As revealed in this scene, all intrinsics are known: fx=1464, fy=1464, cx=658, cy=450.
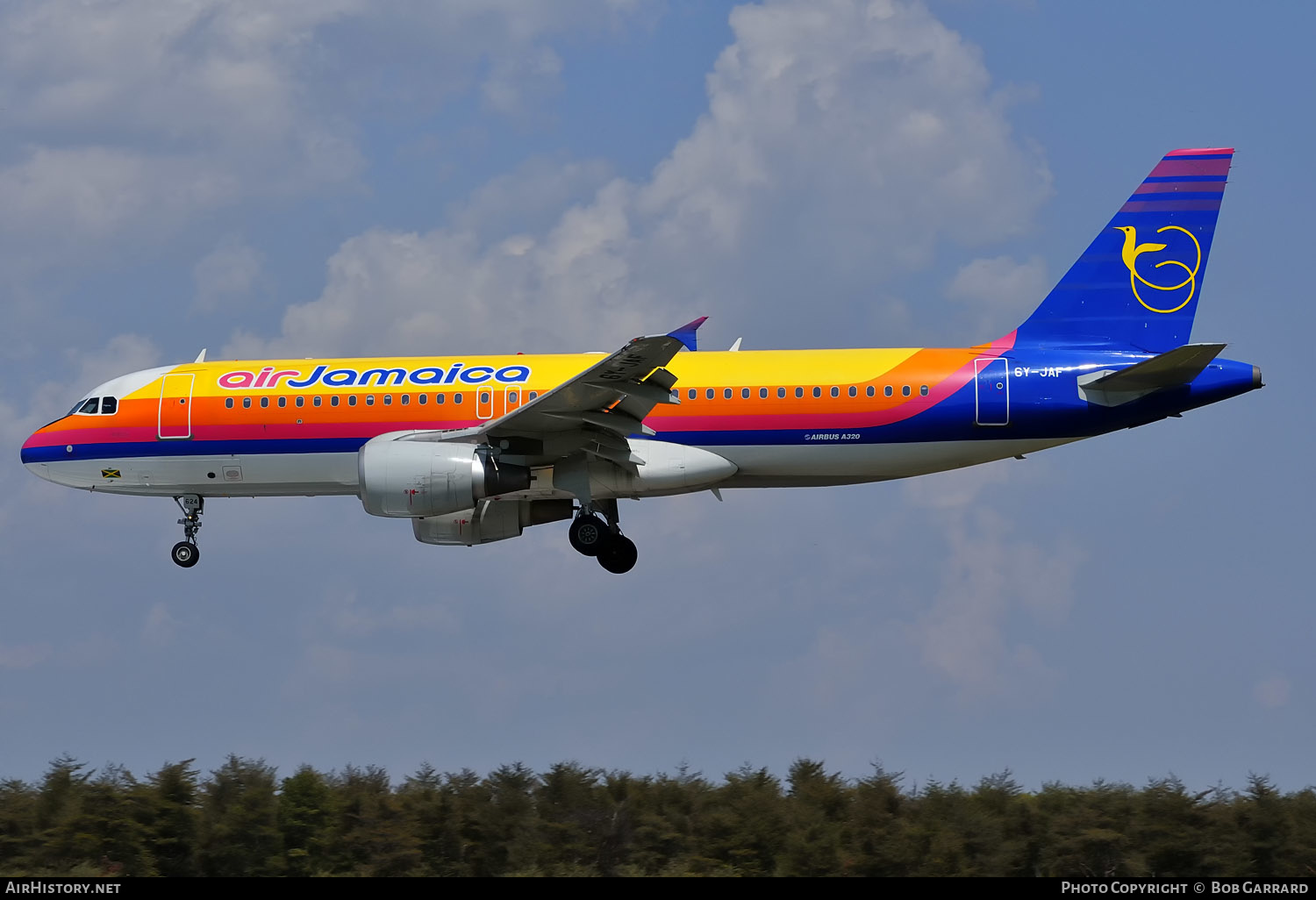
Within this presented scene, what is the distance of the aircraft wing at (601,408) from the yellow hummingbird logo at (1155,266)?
8.83 metres

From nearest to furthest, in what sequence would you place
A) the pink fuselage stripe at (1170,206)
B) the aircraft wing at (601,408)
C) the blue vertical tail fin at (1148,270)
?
the aircraft wing at (601,408), the blue vertical tail fin at (1148,270), the pink fuselage stripe at (1170,206)

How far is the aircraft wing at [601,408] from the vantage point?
24328 mm

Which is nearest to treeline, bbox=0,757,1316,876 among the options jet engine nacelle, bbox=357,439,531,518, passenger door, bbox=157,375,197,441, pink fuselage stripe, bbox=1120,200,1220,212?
jet engine nacelle, bbox=357,439,531,518

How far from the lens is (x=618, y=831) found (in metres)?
20.1

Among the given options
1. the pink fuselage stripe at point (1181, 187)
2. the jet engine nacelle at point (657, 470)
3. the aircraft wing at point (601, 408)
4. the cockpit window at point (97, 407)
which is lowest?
the jet engine nacelle at point (657, 470)

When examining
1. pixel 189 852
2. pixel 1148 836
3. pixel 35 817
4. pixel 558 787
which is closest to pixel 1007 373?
pixel 1148 836

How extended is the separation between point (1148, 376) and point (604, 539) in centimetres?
1034

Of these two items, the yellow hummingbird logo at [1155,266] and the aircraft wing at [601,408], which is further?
the yellow hummingbird logo at [1155,266]

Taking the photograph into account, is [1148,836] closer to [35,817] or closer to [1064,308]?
[1064,308]

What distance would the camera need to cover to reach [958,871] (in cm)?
1892

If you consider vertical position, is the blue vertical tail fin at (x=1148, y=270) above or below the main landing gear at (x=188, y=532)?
above

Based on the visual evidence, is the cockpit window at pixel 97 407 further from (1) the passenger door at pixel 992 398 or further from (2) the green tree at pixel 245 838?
(1) the passenger door at pixel 992 398

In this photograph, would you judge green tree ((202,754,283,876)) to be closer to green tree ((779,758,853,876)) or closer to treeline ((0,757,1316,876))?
treeline ((0,757,1316,876))

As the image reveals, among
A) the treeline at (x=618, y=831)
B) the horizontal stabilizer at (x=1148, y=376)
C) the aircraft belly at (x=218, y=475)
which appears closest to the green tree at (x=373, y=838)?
the treeline at (x=618, y=831)
